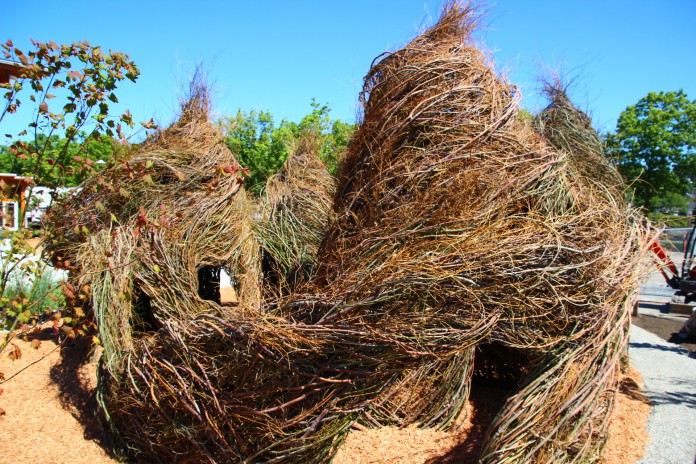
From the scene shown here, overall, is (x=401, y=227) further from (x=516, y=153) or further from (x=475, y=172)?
(x=516, y=153)

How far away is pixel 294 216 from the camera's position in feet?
24.9

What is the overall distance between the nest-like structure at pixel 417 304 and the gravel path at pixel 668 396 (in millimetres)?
918

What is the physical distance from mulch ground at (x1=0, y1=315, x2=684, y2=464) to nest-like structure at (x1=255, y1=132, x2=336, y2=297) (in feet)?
8.32

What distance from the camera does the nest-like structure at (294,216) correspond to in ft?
24.2

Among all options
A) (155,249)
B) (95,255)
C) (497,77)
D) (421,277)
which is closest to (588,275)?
(421,277)

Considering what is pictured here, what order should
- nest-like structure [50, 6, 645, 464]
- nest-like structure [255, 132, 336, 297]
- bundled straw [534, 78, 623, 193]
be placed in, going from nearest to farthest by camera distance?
nest-like structure [50, 6, 645, 464] → bundled straw [534, 78, 623, 193] → nest-like structure [255, 132, 336, 297]

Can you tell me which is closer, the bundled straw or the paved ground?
the paved ground

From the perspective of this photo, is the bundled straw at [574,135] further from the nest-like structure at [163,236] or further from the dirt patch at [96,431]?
the nest-like structure at [163,236]

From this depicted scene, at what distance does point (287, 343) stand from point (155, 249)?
6.44 feet

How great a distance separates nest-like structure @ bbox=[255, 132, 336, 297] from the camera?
738cm

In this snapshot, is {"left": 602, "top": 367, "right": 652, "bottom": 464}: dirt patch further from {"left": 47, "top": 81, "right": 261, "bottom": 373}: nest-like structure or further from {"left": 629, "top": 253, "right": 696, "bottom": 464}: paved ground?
{"left": 47, "top": 81, "right": 261, "bottom": 373}: nest-like structure

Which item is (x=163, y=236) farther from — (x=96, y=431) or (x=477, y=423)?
(x=477, y=423)

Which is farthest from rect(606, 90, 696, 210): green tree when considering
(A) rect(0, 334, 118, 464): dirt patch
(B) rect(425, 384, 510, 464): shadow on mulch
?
(A) rect(0, 334, 118, 464): dirt patch

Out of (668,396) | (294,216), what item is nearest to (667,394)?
(668,396)
